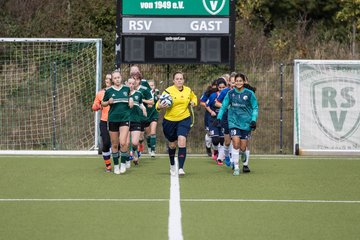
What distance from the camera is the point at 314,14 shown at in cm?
4834

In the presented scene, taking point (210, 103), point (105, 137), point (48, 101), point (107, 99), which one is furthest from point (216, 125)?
A: point (48, 101)

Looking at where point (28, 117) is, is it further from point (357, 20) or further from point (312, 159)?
point (357, 20)

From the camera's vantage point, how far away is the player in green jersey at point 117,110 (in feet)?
58.4

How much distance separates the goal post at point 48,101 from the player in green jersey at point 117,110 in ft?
20.5

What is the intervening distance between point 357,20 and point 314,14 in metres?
9.49

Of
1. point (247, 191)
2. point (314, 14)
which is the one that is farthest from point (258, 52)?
point (247, 191)

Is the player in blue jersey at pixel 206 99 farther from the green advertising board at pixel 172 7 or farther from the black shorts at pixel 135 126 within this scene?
the black shorts at pixel 135 126

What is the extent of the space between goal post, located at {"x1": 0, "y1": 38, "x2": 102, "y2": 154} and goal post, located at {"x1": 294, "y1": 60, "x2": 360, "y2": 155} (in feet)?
16.0

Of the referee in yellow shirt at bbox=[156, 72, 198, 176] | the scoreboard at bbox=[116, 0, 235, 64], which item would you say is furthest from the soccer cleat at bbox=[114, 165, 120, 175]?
the scoreboard at bbox=[116, 0, 235, 64]

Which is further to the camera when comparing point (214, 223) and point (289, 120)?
point (289, 120)

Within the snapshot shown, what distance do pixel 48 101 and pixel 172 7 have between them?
18.1 ft

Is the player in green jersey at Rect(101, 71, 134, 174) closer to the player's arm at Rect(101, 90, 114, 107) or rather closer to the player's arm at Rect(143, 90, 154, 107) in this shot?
the player's arm at Rect(101, 90, 114, 107)

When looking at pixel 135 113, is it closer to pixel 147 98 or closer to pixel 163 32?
pixel 147 98

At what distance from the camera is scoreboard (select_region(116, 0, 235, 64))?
22.7 metres
